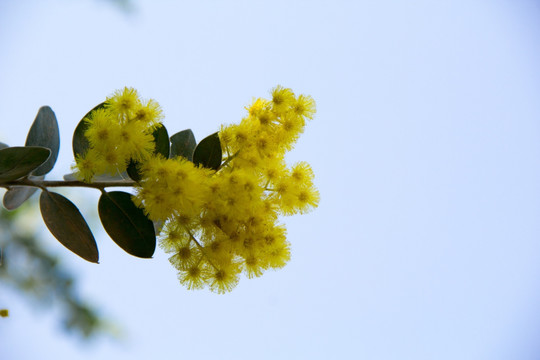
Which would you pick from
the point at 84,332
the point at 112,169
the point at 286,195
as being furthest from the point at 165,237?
the point at 84,332

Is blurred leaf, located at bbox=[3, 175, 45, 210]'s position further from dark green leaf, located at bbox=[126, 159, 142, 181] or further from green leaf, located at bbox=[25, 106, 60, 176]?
dark green leaf, located at bbox=[126, 159, 142, 181]

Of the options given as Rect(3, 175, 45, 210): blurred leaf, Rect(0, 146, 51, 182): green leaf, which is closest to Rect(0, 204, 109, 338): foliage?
Rect(3, 175, 45, 210): blurred leaf

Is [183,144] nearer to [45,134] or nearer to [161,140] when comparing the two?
[161,140]

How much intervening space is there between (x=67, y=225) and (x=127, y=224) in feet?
0.55

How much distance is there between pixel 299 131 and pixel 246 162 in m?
0.17

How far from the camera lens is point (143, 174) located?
1.05 metres

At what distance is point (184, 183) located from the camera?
1015 millimetres

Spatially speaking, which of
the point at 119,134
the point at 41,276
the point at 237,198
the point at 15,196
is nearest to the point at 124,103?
the point at 119,134

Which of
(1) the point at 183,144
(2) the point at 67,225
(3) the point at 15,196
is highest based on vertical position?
(1) the point at 183,144

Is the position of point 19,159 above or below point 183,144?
below

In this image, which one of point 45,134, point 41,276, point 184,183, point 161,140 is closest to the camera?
point 184,183

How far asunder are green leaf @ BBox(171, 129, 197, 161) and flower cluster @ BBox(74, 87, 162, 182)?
0.57 ft

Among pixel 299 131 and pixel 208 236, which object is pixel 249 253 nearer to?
pixel 208 236

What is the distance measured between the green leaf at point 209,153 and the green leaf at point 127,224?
0.67 feet
